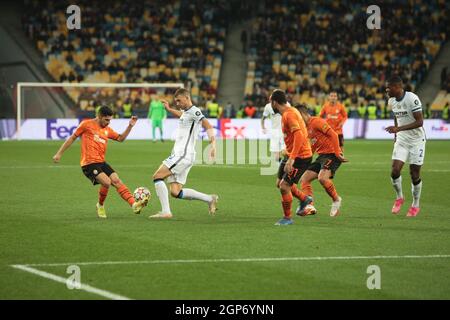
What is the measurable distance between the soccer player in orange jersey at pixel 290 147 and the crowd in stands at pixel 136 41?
33303 millimetres

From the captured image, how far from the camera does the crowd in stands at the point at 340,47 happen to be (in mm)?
49000

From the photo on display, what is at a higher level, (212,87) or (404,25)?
(404,25)

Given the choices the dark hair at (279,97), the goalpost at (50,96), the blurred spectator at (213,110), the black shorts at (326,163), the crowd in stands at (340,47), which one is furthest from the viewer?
the crowd in stands at (340,47)

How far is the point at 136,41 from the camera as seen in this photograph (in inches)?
1969

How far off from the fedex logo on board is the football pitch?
20.7 m

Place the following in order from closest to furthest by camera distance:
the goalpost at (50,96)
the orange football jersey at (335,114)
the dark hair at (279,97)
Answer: the dark hair at (279,97) < the orange football jersey at (335,114) < the goalpost at (50,96)

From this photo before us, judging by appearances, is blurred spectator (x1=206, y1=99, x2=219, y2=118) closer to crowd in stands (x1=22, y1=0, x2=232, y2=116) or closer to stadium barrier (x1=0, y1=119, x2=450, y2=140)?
stadium barrier (x1=0, y1=119, x2=450, y2=140)

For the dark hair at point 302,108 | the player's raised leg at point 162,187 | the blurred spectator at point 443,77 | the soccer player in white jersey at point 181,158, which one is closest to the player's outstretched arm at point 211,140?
the soccer player in white jersey at point 181,158

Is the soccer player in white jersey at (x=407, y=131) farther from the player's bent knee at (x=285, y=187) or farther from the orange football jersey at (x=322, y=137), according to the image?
the player's bent knee at (x=285, y=187)

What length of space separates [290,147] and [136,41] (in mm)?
37917

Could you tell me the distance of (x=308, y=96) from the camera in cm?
4841
